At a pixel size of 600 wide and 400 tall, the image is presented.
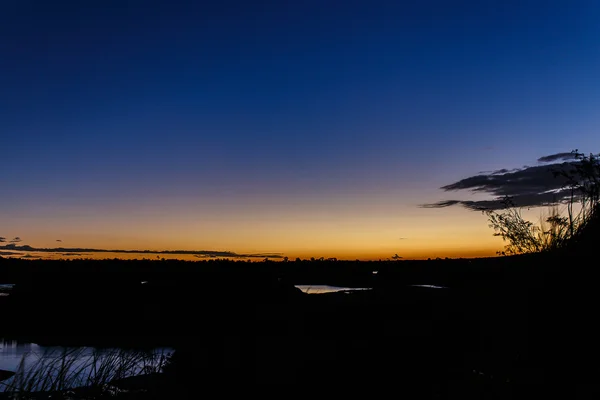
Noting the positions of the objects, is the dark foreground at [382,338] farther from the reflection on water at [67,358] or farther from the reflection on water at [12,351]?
the reflection on water at [12,351]

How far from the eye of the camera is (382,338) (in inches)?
440

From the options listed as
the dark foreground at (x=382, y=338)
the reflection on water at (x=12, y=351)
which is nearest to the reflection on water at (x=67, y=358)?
the reflection on water at (x=12, y=351)

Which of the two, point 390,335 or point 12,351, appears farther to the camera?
point 12,351

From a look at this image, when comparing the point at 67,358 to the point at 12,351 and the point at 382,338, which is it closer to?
the point at 12,351

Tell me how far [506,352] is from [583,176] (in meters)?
7.53

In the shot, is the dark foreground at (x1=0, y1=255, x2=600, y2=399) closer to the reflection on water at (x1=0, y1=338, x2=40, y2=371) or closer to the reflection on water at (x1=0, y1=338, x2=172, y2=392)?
the reflection on water at (x1=0, y1=338, x2=172, y2=392)

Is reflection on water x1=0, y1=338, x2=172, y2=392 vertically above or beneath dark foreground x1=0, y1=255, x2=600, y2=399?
beneath

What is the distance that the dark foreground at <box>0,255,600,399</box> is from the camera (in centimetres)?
815

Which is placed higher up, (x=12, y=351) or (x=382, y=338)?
(x=382, y=338)

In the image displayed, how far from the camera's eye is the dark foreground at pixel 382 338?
815cm

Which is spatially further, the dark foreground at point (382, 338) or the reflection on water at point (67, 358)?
the reflection on water at point (67, 358)

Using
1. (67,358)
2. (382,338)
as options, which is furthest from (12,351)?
(382,338)

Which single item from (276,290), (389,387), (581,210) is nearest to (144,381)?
(389,387)

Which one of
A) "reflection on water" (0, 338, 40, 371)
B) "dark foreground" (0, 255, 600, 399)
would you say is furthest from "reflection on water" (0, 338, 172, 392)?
"dark foreground" (0, 255, 600, 399)
